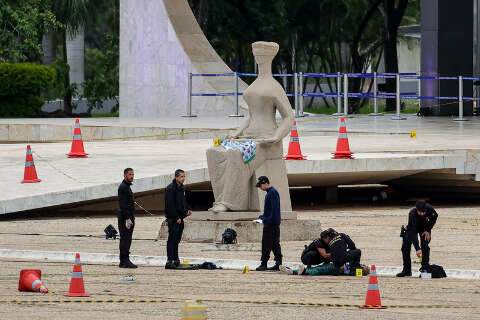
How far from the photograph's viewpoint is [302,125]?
116ft

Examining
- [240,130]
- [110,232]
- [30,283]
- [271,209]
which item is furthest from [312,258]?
[110,232]

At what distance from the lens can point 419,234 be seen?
18828mm

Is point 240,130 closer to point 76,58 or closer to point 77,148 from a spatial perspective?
point 77,148

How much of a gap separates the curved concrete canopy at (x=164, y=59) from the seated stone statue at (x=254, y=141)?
60.7 ft

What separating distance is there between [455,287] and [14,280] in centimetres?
476

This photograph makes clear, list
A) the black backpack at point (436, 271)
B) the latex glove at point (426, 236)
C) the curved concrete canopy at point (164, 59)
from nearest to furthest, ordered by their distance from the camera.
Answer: the black backpack at point (436, 271) → the latex glove at point (426, 236) → the curved concrete canopy at point (164, 59)

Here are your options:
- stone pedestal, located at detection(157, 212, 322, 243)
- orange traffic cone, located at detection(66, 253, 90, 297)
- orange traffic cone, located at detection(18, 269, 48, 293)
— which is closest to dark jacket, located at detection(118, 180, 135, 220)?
stone pedestal, located at detection(157, 212, 322, 243)

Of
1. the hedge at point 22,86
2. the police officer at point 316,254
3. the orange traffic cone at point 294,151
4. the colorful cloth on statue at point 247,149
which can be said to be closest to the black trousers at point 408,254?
the police officer at point 316,254

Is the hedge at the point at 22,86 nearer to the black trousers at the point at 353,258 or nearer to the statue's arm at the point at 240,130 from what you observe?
the statue's arm at the point at 240,130

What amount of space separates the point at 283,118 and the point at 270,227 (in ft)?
8.33

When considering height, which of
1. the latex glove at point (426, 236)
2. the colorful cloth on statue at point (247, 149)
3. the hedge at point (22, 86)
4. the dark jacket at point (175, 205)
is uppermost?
the hedge at point (22, 86)

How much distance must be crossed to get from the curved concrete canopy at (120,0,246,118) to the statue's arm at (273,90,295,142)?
61.4 feet

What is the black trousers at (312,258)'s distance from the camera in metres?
18.9

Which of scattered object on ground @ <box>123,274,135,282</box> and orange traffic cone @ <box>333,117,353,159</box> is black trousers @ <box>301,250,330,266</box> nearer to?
scattered object on ground @ <box>123,274,135,282</box>
